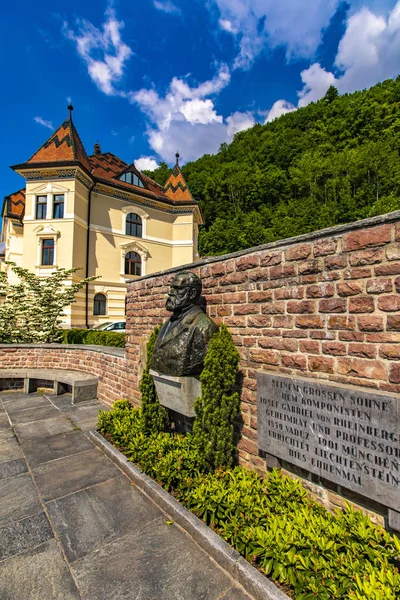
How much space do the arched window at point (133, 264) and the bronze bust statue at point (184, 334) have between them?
19.3 meters

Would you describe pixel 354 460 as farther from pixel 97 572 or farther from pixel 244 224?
pixel 244 224

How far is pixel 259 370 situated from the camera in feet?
10.6

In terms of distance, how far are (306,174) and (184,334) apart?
143 ft

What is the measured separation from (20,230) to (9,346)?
2107 centimetres

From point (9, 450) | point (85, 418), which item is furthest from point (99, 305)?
point (9, 450)

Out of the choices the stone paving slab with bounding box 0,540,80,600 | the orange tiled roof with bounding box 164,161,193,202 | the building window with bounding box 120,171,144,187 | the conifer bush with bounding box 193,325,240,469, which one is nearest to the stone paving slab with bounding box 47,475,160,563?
the stone paving slab with bounding box 0,540,80,600

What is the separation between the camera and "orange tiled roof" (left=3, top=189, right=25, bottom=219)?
1057 inches

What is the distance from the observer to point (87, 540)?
257cm

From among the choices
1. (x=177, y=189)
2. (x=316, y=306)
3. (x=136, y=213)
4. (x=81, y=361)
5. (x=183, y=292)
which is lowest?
(x=81, y=361)

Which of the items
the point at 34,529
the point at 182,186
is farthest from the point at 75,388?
the point at 182,186

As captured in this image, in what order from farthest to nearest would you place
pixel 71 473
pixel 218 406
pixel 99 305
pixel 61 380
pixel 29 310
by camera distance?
pixel 99 305, pixel 29 310, pixel 61 380, pixel 71 473, pixel 218 406

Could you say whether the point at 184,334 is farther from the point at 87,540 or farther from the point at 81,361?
the point at 81,361

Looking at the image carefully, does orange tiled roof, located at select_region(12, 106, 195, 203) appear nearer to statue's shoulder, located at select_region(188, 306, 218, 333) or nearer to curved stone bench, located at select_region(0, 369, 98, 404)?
curved stone bench, located at select_region(0, 369, 98, 404)

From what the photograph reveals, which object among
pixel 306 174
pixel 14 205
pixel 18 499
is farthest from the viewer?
pixel 306 174
